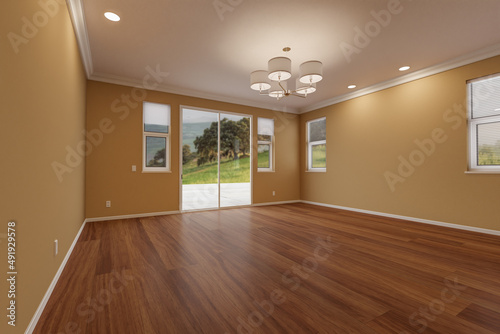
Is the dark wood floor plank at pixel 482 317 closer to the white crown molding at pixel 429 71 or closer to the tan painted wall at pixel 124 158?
the white crown molding at pixel 429 71

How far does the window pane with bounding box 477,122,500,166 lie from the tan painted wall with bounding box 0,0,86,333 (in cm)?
540

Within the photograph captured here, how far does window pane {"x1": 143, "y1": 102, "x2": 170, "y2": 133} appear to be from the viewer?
476 cm

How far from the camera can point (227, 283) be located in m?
1.94


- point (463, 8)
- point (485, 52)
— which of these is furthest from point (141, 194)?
point (485, 52)

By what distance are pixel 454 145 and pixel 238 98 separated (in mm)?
4439

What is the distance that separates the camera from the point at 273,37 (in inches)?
120

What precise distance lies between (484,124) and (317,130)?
135 inches

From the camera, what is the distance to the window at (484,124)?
3385 millimetres

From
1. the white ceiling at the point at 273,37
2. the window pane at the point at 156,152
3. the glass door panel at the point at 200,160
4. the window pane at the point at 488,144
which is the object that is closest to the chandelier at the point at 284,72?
the white ceiling at the point at 273,37

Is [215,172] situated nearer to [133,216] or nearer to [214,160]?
[214,160]

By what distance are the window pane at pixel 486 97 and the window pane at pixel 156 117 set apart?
5.59m

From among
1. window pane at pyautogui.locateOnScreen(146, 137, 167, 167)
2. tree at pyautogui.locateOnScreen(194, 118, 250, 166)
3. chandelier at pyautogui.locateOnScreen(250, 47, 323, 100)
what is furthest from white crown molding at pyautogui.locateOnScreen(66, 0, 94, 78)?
tree at pyautogui.locateOnScreen(194, 118, 250, 166)

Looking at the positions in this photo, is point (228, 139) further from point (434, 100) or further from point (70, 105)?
point (434, 100)

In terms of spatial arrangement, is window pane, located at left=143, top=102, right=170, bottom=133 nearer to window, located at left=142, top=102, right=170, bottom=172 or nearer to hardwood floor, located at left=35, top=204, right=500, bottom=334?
window, located at left=142, top=102, right=170, bottom=172
